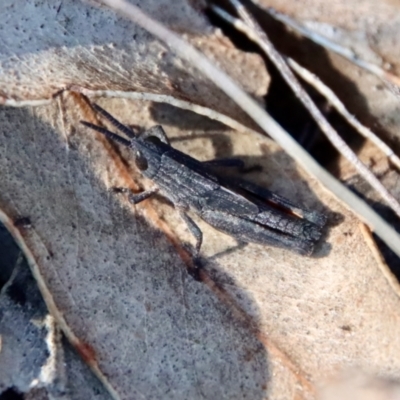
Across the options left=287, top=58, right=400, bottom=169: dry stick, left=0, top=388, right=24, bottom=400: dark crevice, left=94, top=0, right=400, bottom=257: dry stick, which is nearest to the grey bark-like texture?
left=0, top=388, right=24, bottom=400: dark crevice

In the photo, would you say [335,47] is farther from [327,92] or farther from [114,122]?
[114,122]

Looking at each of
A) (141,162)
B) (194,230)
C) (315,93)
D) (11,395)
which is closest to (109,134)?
(141,162)

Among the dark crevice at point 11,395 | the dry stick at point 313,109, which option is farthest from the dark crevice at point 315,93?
the dark crevice at point 11,395

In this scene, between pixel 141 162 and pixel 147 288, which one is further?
pixel 141 162

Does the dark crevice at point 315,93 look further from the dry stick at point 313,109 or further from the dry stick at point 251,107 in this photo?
the dry stick at point 251,107

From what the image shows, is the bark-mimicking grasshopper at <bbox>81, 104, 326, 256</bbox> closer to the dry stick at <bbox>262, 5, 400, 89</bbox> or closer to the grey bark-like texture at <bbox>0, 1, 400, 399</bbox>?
the grey bark-like texture at <bbox>0, 1, 400, 399</bbox>

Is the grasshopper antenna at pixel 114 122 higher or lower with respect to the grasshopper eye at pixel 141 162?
higher
